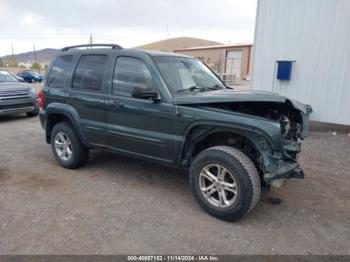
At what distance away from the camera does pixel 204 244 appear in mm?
3037

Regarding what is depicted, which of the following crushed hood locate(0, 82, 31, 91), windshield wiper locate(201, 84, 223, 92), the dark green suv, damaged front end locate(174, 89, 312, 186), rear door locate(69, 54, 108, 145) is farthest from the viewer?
crushed hood locate(0, 82, 31, 91)

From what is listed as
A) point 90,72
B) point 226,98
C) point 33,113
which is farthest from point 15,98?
point 226,98

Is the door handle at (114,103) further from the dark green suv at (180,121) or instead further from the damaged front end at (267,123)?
the damaged front end at (267,123)

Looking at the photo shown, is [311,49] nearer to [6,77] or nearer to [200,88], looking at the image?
[200,88]

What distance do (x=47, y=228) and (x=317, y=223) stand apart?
3021 mm

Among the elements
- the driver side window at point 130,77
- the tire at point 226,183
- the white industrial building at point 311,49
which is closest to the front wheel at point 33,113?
the driver side window at point 130,77

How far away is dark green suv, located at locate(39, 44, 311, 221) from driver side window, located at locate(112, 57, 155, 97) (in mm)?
13

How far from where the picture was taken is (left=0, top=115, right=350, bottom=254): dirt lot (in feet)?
9.90

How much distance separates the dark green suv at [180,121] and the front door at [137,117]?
13 millimetres

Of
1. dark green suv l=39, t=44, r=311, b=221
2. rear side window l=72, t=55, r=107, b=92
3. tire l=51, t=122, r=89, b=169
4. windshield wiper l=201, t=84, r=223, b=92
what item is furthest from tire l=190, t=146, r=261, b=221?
tire l=51, t=122, r=89, b=169

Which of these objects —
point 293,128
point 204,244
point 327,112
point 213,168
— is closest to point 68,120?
point 213,168

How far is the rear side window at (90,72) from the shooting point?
175 inches

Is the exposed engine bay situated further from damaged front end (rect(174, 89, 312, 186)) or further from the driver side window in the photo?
the driver side window

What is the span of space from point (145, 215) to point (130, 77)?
72.3 inches
